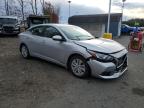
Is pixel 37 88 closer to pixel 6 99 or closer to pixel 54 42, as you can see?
pixel 6 99

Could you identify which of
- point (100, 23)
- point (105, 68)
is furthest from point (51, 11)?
point (105, 68)

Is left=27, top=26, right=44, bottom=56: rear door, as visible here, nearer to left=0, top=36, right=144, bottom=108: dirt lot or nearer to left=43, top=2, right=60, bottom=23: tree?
left=0, top=36, right=144, bottom=108: dirt lot

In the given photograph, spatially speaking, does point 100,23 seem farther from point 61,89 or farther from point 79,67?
point 61,89

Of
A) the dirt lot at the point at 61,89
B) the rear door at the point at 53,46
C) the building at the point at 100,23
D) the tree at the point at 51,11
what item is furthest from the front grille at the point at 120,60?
the tree at the point at 51,11

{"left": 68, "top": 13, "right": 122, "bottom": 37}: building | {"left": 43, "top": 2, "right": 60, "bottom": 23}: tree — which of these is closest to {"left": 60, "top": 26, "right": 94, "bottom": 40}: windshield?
{"left": 68, "top": 13, "right": 122, "bottom": 37}: building

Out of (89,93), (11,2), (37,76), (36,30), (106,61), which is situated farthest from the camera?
(11,2)

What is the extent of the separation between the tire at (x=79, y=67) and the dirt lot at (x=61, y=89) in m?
0.17

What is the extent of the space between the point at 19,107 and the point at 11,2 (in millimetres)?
31567

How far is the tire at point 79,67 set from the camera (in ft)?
18.7

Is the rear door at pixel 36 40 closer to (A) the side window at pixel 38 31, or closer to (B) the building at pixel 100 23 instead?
(A) the side window at pixel 38 31

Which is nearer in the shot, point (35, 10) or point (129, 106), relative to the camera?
point (129, 106)

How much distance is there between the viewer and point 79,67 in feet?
19.3

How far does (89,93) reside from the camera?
16.0 ft

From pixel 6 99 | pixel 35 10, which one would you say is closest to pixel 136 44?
pixel 6 99
